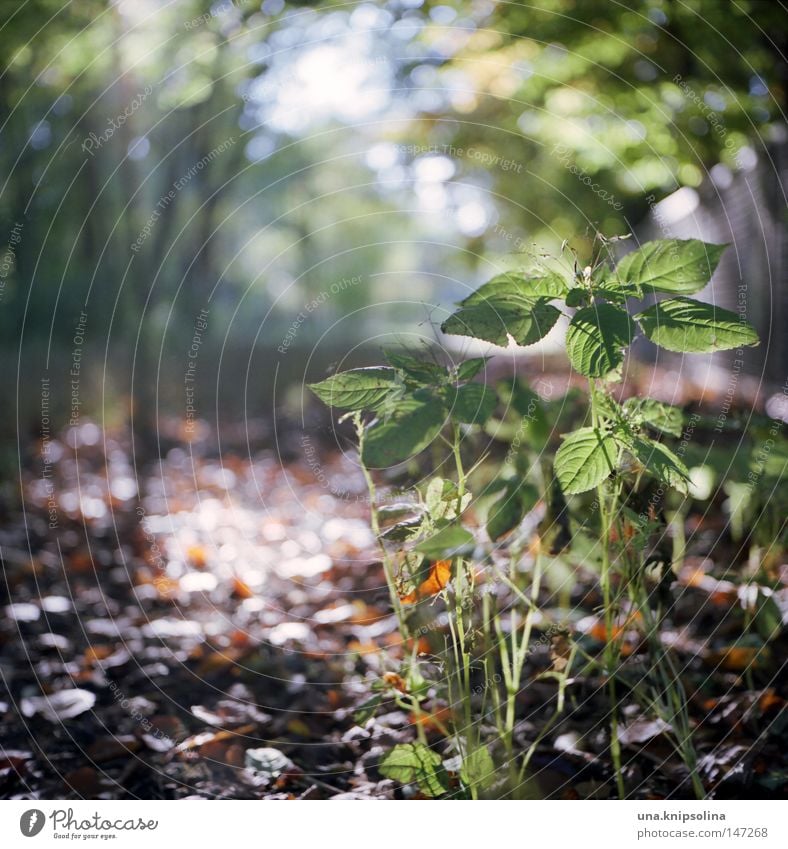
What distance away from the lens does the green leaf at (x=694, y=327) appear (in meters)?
0.94

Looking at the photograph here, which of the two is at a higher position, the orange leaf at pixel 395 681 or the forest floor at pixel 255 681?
the orange leaf at pixel 395 681

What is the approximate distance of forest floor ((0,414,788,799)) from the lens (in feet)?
4.07

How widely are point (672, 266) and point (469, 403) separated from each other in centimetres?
30

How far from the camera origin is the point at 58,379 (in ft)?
20.1

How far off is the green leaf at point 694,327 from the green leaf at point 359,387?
311 millimetres

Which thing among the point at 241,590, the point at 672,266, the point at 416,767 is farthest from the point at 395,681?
the point at 241,590

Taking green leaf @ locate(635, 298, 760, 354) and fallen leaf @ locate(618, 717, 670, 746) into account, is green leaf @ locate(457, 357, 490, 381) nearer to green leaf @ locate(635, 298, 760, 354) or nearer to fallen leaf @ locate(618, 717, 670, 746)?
green leaf @ locate(635, 298, 760, 354)

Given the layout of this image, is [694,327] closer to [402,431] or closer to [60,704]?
[402,431]
